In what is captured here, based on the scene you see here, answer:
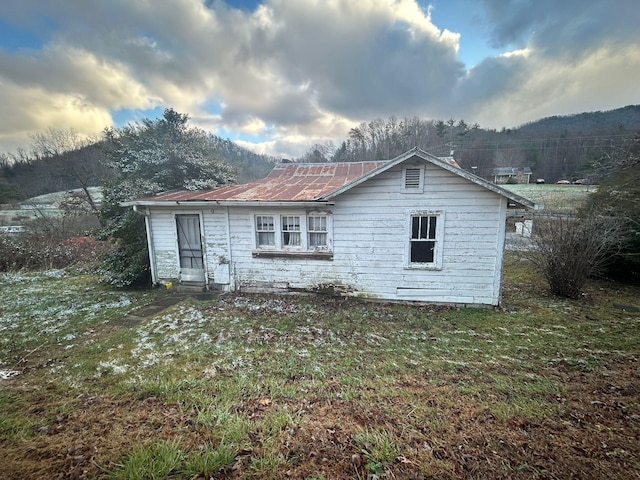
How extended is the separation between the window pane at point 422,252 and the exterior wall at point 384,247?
0.98ft

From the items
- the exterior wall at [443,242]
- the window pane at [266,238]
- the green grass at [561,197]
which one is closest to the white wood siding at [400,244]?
the exterior wall at [443,242]

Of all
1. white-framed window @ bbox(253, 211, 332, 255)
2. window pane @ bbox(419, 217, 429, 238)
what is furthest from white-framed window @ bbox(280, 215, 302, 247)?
window pane @ bbox(419, 217, 429, 238)

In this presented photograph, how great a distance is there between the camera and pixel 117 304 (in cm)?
817

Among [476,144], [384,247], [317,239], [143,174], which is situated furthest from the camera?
[476,144]

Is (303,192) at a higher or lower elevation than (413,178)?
lower

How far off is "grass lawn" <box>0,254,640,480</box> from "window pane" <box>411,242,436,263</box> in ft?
4.47

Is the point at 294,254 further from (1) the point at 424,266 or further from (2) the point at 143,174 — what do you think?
(2) the point at 143,174

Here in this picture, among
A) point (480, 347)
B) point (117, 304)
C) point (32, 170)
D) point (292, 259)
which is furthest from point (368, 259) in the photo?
point (32, 170)

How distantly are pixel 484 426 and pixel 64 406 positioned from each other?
5.55 m

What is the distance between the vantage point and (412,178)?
7.34 m

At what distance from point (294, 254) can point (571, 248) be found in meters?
8.18

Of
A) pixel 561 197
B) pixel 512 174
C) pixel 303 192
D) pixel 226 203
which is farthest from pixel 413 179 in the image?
pixel 512 174

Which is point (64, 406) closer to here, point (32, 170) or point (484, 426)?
point (484, 426)

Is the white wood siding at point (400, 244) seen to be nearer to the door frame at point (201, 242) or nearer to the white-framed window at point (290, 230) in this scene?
the white-framed window at point (290, 230)
